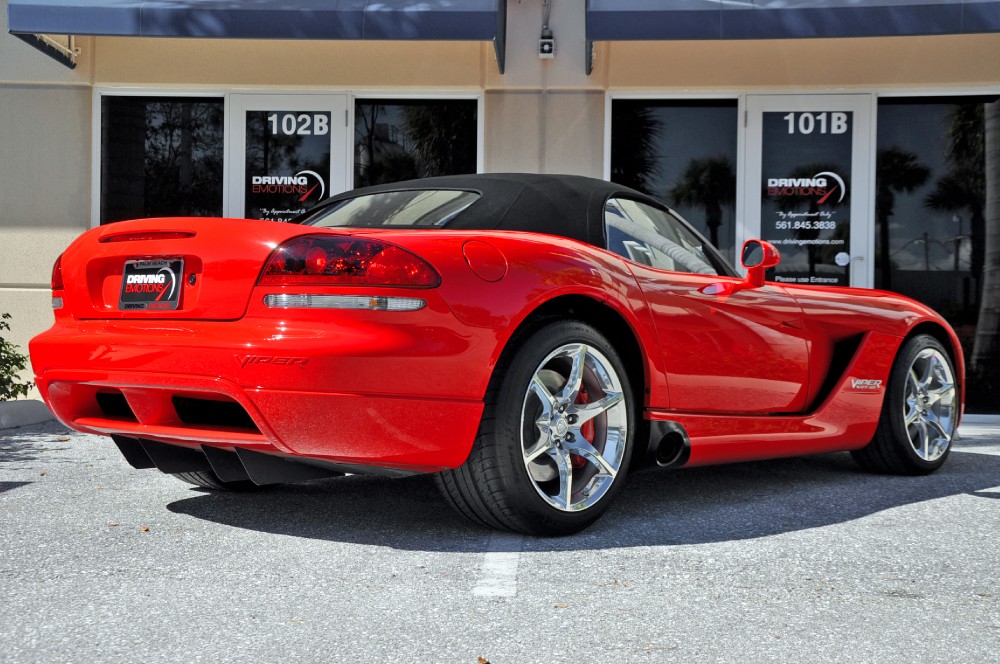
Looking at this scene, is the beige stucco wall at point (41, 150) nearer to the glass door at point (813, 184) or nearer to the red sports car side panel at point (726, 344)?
the glass door at point (813, 184)

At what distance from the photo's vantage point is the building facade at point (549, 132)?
30.1 feet

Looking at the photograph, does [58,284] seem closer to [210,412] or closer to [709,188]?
[210,412]

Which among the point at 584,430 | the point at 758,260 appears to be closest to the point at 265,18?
the point at 758,260

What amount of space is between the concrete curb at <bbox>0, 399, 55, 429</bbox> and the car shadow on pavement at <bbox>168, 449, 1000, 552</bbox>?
9.88 ft

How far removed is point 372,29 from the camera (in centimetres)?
802

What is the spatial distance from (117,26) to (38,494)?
191 inches

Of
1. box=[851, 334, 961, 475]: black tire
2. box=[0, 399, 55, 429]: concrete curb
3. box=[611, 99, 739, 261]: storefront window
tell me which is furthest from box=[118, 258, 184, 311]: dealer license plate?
box=[611, 99, 739, 261]: storefront window

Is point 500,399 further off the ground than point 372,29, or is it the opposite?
point 372,29

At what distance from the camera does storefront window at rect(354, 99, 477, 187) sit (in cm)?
953

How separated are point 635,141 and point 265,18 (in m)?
3.31

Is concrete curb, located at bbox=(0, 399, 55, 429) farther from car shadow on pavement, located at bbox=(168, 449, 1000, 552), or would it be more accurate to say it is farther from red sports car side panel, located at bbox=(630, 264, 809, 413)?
red sports car side panel, located at bbox=(630, 264, 809, 413)

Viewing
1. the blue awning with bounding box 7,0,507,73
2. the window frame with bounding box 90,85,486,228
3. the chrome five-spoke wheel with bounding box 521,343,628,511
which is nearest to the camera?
the chrome five-spoke wheel with bounding box 521,343,628,511

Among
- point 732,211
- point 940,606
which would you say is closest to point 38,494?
point 940,606

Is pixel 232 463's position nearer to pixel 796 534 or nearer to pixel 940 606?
pixel 796 534
